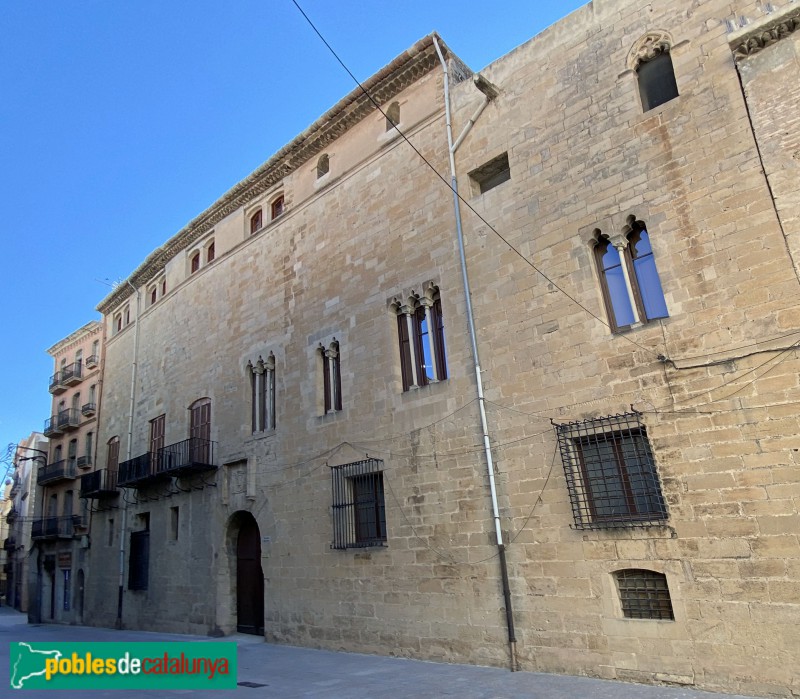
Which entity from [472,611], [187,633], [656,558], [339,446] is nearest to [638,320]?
[656,558]

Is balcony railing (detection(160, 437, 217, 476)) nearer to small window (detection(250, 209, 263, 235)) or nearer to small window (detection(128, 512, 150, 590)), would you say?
small window (detection(128, 512, 150, 590))

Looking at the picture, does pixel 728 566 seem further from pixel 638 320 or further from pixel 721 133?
pixel 721 133

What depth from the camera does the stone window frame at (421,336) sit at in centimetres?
1052

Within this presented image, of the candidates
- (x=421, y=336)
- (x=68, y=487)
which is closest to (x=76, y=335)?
(x=68, y=487)

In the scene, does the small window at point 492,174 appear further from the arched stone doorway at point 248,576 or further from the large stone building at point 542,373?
the arched stone doorway at point 248,576

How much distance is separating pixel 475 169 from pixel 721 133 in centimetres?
401

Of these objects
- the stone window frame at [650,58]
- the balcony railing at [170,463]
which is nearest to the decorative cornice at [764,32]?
the stone window frame at [650,58]

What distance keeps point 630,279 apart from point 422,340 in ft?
12.9

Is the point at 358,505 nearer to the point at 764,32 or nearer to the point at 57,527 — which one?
the point at 764,32

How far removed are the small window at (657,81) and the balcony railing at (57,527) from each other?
2261 centimetres

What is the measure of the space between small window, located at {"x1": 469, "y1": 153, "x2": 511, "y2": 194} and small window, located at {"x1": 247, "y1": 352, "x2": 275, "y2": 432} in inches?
253

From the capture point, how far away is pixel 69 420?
24641 millimetres

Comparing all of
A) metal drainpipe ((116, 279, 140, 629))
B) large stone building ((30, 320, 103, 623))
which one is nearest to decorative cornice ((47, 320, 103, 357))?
large stone building ((30, 320, 103, 623))

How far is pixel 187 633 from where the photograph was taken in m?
14.8
